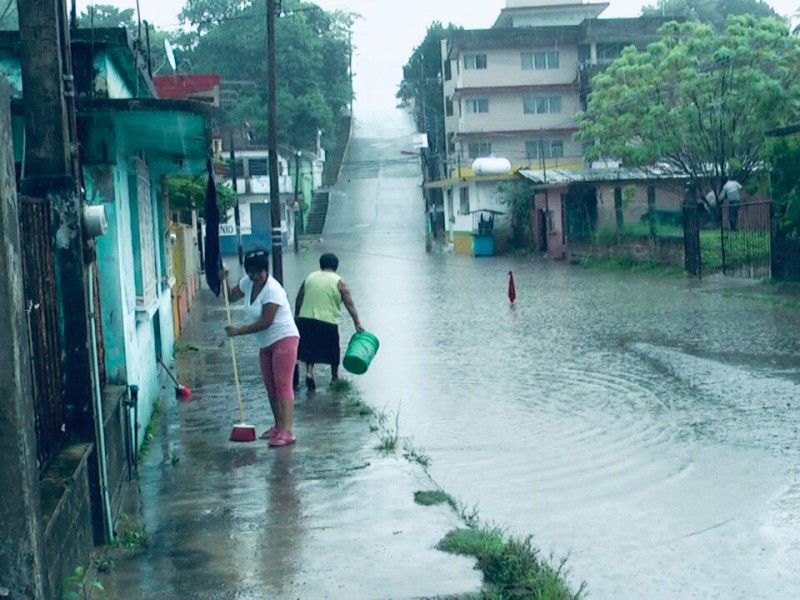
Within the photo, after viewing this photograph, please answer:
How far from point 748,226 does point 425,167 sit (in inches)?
1423

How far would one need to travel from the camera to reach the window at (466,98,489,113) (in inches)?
2477

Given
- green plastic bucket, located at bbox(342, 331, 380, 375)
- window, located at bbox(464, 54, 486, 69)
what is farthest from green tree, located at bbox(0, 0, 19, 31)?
window, located at bbox(464, 54, 486, 69)

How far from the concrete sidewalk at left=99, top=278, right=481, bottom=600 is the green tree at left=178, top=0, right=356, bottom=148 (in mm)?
59625

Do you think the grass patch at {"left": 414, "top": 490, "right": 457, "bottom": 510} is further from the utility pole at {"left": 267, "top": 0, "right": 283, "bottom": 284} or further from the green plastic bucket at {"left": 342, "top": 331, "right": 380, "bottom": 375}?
the utility pole at {"left": 267, "top": 0, "right": 283, "bottom": 284}

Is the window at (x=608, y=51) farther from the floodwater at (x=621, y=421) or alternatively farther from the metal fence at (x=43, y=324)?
the metal fence at (x=43, y=324)

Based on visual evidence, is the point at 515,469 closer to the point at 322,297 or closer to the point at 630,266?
the point at 322,297

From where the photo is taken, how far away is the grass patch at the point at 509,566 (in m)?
5.44

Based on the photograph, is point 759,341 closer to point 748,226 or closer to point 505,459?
point 505,459

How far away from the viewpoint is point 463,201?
173 feet

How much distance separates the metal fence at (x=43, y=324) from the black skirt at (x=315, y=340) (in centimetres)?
607

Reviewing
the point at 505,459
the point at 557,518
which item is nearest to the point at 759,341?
the point at 505,459

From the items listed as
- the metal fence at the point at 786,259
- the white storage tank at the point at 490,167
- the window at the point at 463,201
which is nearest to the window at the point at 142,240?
the metal fence at the point at 786,259

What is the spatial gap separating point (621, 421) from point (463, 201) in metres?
42.4

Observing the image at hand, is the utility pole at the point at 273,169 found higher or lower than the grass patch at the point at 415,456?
higher
